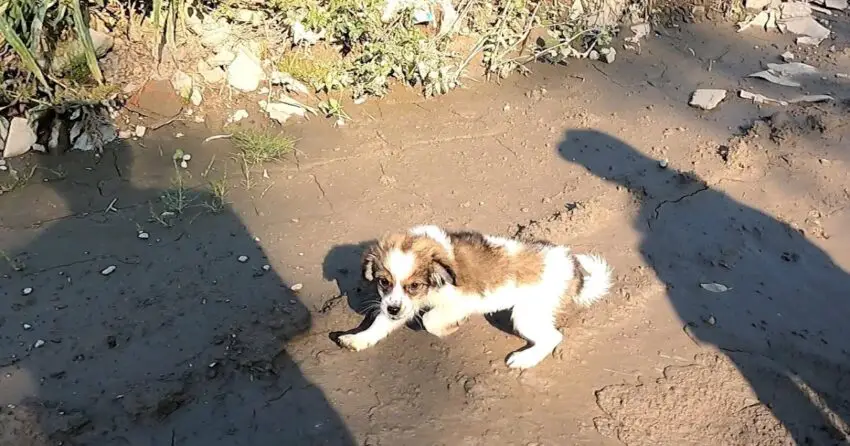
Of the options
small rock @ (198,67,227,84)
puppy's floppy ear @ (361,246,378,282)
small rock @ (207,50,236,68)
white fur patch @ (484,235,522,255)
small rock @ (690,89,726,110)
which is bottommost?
small rock @ (690,89,726,110)

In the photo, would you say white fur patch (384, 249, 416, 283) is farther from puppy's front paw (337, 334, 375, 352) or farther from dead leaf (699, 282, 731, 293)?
dead leaf (699, 282, 731, 293)

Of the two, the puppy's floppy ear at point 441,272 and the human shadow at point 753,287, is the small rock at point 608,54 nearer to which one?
the human shadow at point 753,287

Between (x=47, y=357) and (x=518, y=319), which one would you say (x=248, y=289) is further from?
(x=518, y=319)

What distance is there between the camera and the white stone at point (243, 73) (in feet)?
20.7

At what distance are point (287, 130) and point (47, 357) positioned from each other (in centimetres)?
279

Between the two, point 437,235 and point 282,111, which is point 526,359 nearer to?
point 437,235

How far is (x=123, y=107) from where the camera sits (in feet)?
19.5

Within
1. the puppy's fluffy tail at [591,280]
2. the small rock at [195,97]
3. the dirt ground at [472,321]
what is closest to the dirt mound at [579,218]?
the dirt ground at [472,321]

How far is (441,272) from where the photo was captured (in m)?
3.74

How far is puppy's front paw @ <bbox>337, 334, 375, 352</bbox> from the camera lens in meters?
4.06

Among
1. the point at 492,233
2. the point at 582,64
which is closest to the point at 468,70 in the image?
the point at 582,64

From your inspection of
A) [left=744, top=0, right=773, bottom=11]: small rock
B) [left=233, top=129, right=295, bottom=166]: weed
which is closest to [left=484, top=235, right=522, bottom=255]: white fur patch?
[left=233, top=129, right=295, bottom=166]: weed

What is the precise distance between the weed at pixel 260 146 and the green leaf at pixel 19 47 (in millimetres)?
1484

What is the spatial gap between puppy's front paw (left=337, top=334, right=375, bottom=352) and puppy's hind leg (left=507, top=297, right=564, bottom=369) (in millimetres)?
817
